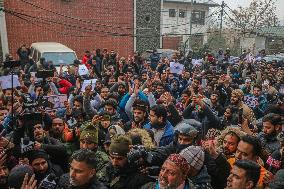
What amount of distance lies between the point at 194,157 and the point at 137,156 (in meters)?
0.52

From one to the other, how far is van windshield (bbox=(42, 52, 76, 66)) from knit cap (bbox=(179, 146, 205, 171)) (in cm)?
1223

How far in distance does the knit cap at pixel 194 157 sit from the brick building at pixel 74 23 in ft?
57.1

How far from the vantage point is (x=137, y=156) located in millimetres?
3258

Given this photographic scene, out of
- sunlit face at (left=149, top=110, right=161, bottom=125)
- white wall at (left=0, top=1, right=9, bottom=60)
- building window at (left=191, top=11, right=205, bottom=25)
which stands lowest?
sunlit face at (left=149, top=110, right=161, bottom=125)

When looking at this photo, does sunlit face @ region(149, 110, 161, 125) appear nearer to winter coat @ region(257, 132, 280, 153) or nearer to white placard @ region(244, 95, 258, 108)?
winter coat @ region(257, 132, 280, 153)

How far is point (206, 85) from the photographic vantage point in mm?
9391

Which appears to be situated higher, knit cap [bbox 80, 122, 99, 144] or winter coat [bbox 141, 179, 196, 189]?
knit cap [bbox 80, 122, 99, 144]

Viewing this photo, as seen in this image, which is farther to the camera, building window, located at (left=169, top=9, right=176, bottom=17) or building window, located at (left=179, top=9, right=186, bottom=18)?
building window, located at (left=179, top=9, right=186, bottom=18)

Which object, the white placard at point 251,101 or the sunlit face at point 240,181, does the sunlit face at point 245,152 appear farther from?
the white placard at point 251,101

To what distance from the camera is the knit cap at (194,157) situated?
3.24m

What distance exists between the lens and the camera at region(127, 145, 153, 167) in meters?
3.24

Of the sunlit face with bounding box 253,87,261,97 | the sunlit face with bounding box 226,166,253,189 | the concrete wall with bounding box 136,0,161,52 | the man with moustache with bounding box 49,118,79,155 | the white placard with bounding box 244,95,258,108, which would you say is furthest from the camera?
the concrete wall with bounding box 136,0,161,52

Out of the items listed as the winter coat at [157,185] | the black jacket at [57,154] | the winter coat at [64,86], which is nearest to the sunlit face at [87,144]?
the black jacket at [57,154]

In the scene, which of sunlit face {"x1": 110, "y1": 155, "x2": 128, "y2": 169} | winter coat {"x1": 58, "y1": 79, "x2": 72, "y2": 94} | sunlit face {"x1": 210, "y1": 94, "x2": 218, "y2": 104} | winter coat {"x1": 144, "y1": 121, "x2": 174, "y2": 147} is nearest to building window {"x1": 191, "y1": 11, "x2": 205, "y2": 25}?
winter coat {"x1": 58, "y1": 79, "x2": 72, "y2": 94}
